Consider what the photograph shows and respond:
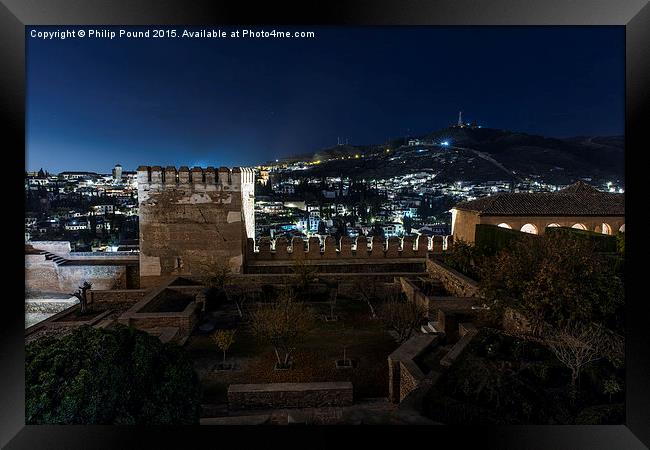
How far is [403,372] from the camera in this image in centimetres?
520

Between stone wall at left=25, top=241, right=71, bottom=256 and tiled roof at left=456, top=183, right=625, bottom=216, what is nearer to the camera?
stone wall at left=25, top=241, right=71, bottom=256

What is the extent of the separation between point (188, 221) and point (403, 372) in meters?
7.55

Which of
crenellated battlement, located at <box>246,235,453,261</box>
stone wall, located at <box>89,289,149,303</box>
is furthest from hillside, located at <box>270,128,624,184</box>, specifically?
stone wall, located at <box>89,289,149,303</box>

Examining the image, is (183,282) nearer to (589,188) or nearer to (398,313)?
(398,313)

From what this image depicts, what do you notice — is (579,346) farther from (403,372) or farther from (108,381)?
(108,381)

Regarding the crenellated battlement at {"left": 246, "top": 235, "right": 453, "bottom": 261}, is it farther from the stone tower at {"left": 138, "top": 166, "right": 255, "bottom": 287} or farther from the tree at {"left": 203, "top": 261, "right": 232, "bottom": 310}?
the tree at {"left": 203, "top": 261, "right": 232, "bottom": 310}

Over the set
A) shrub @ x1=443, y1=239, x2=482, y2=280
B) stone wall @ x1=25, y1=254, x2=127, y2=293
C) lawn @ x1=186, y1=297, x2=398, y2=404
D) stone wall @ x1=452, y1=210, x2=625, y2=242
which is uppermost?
stone wall @ x1=452, y1=210, x2=625, y2=242

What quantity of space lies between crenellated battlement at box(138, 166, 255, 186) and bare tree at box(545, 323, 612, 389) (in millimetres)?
8288

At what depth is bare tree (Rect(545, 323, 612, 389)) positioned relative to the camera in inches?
173

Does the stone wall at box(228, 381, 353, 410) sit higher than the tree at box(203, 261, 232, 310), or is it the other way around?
the tree at box(203, 261, 232, 310)
